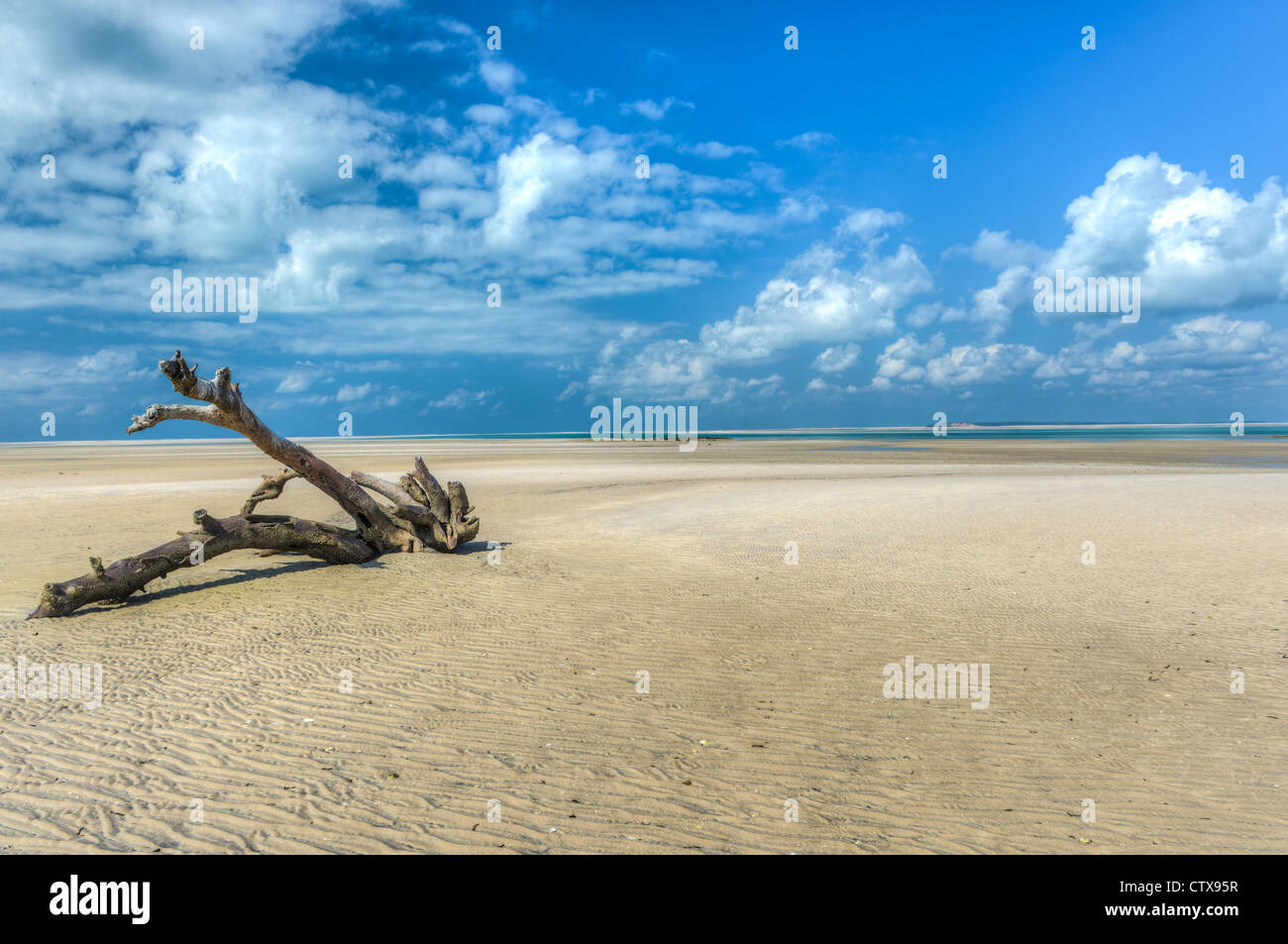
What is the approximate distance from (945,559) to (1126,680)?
20.8 ft

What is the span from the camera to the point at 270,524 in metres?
12.0

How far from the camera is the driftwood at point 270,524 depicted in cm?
970

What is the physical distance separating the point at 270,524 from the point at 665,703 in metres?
8.27

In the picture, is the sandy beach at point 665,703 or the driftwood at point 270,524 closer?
the sandy beach at point 665,703

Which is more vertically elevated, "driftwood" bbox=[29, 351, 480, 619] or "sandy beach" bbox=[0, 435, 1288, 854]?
"driftwood" bbox=[29, 351, 480, 619]

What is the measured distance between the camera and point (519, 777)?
5.56m

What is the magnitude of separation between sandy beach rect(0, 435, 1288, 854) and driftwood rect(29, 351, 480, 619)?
18.7 inches

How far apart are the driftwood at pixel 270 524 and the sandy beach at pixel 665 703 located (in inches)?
18.7

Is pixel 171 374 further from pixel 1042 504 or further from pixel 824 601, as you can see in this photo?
pixel 1042 504

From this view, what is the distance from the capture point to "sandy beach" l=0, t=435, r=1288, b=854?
4918 mm

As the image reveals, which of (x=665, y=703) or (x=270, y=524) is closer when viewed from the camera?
(x=665, y=703)

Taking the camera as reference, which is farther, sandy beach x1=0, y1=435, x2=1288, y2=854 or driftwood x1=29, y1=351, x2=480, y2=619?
driftwood x1=29, y1=351, x2=480, y2=619

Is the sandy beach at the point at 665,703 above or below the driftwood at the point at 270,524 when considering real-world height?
below

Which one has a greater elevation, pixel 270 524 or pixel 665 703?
pixel 270 524
